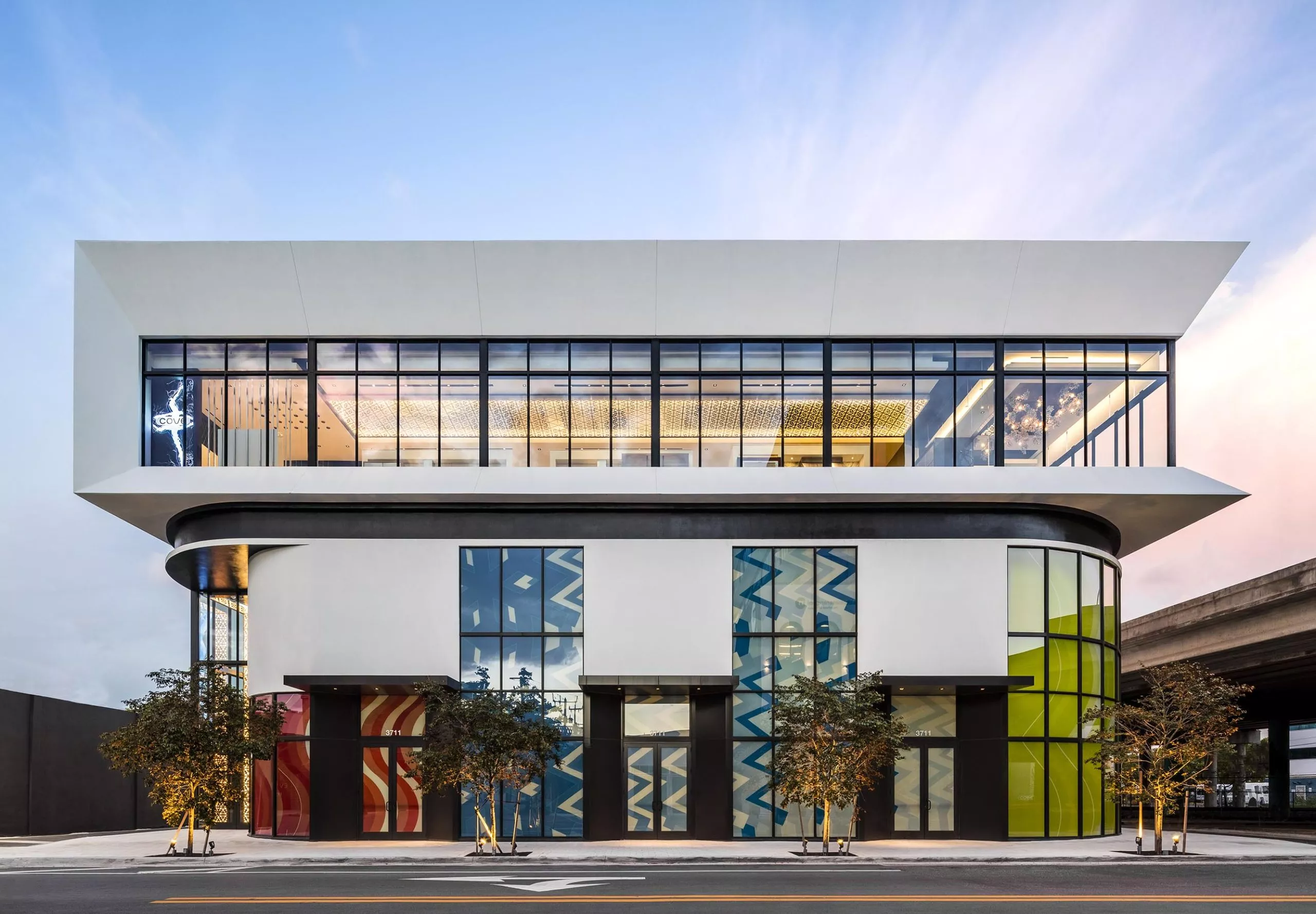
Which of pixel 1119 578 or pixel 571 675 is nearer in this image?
pixel 571 675

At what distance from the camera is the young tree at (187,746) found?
2300cm

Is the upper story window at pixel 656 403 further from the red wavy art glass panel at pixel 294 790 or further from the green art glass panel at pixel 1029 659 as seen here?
the red wavy art glass panel at pixel 294 790

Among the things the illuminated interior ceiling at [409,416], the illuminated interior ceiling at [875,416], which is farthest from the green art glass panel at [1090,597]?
the illuminated interior ceiling at [409,416]

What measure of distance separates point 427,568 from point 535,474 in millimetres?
3898

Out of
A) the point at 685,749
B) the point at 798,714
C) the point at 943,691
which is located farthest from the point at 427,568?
the point at 943,691

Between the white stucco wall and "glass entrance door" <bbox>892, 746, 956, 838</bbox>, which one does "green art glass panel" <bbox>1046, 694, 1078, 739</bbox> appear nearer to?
the white stucco wall

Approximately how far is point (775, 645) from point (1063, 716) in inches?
317

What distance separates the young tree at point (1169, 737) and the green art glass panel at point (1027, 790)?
6.09 ft

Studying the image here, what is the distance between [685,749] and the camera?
2755cm

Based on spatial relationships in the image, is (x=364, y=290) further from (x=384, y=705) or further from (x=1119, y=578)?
(x=1119, y=578)

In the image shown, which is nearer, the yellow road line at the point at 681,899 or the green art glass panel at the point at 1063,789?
the yellow road line at the point at 681,899

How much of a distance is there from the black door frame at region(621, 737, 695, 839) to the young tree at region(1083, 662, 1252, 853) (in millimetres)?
10387

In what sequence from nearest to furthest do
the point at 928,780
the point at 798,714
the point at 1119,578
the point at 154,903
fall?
the point at 154,903 < the point at 798,714 < the point at 928,780 < the point at 1119,578

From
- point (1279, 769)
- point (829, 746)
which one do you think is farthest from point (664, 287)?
point (1279, 769)
